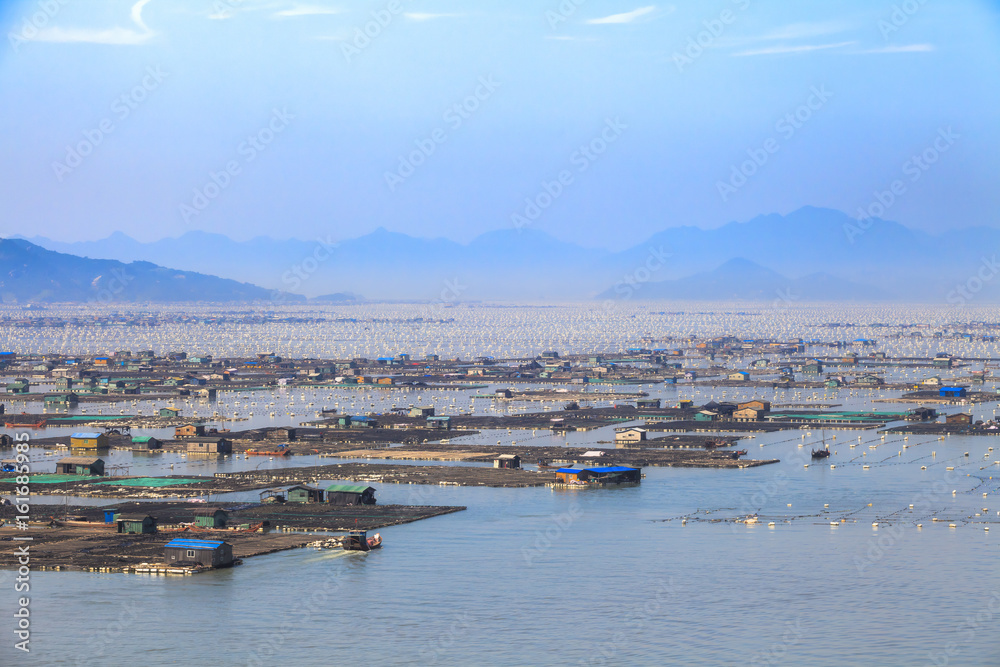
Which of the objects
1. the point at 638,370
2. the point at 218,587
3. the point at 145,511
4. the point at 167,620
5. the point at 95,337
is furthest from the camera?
the point at 95,337

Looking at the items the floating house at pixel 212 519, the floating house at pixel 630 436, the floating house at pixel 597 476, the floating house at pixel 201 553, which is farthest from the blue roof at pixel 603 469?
the floating house at pixel 201 553

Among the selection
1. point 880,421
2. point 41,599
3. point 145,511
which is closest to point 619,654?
point 41,599

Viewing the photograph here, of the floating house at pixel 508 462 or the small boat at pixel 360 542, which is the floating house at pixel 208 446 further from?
the small boat at pixel 360 542

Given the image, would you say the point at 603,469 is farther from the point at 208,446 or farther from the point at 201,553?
the point at 208,446

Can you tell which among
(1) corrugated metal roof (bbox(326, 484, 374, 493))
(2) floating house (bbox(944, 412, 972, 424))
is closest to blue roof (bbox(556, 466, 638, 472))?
(1) corrugated metal roof (bbox(326, 484, 374, 493))

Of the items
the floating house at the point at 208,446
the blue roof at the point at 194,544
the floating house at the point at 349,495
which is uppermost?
the floating house at the point at 208,446

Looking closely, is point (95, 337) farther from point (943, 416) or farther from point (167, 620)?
point (167, 620)

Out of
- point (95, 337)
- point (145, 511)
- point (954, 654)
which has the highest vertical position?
point (95, 337)

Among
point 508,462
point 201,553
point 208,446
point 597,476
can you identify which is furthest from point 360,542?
point 208,446
